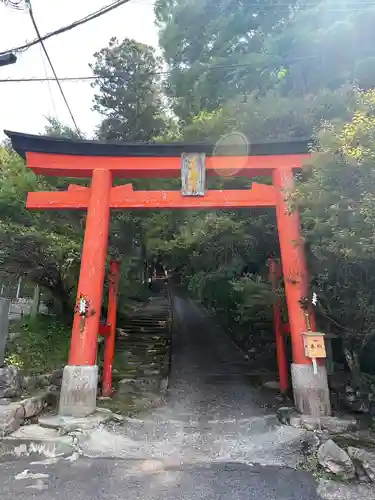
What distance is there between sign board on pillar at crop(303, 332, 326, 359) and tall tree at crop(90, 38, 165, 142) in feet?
54.8

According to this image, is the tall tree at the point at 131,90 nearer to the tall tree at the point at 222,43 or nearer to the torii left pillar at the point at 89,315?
the tall tree at the point at 222,43

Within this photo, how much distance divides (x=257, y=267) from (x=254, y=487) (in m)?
7.20

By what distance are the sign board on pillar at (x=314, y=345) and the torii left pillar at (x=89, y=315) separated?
380 centimetres

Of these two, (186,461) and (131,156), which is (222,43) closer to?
(131,156)

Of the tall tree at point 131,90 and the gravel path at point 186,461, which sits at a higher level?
the tall tree at point 131,90

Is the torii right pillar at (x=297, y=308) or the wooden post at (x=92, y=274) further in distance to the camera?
the wooden post at (x=92, y=274)

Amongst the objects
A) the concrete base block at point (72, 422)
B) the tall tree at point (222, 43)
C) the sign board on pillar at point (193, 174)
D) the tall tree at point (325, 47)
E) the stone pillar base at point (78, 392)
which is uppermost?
the tall tree at point (222, 43)

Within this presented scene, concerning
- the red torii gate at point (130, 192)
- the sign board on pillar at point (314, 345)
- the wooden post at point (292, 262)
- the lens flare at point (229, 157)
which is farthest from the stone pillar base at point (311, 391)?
the lens flare at point (229, 157)

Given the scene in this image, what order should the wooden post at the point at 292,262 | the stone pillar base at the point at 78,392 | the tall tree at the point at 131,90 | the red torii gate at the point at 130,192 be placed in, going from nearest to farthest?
the stone pillar base at the point at 78,392, the wooden post at the point at 292,262, the red torii gate at the point at 130,192, the tall tree at the point at 131,90

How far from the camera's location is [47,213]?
11.2m

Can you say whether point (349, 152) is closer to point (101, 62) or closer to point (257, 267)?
point (257, 267)

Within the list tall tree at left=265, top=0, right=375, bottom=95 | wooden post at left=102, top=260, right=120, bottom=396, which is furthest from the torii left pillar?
tall tree at left=265, top=0, right=375, bottom=95

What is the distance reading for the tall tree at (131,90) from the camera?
68.4 feet

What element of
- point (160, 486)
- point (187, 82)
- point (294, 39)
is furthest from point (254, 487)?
point (187, 82)
